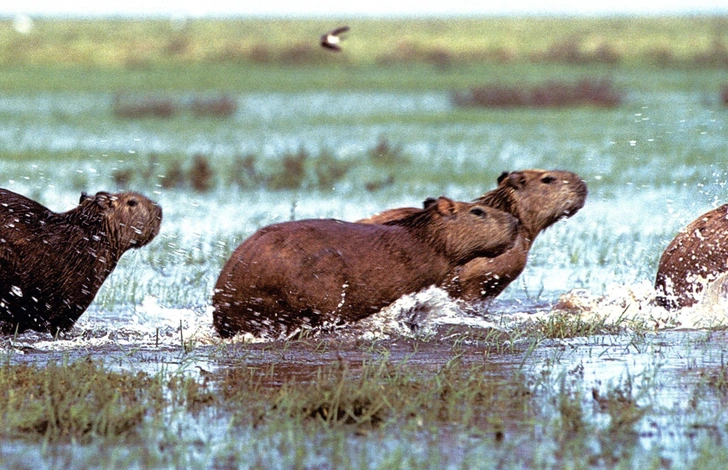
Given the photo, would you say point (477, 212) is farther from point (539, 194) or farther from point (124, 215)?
point (124, 215)

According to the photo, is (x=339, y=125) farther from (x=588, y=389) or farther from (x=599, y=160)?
(x=588, y=389)

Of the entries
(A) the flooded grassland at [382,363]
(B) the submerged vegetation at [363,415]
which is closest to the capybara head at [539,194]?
(A) the flooded grassland at [382,363]

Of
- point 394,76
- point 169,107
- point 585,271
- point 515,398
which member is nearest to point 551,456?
point 515,398

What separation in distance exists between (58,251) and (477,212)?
7.48 ft

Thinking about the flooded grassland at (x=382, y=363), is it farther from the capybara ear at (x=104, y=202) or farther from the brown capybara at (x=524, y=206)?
the capybara ear at (x=104, y=202)

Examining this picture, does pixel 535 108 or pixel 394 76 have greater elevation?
pixel 394 76

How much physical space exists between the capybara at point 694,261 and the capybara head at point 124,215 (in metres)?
3.04

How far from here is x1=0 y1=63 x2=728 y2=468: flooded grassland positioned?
440 cm

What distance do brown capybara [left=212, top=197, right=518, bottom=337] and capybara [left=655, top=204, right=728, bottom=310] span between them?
124 centimetres

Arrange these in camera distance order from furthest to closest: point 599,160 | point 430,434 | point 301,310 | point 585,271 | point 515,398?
point 599,160, point 585,271, point 301,310, point 515,398, point 430,434

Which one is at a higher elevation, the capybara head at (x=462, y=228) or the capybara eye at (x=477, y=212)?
the capybara eye at (x=477, y=212)

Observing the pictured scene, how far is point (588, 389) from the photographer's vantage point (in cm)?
528

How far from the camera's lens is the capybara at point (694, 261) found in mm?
7457

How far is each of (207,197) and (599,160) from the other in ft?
17.8
